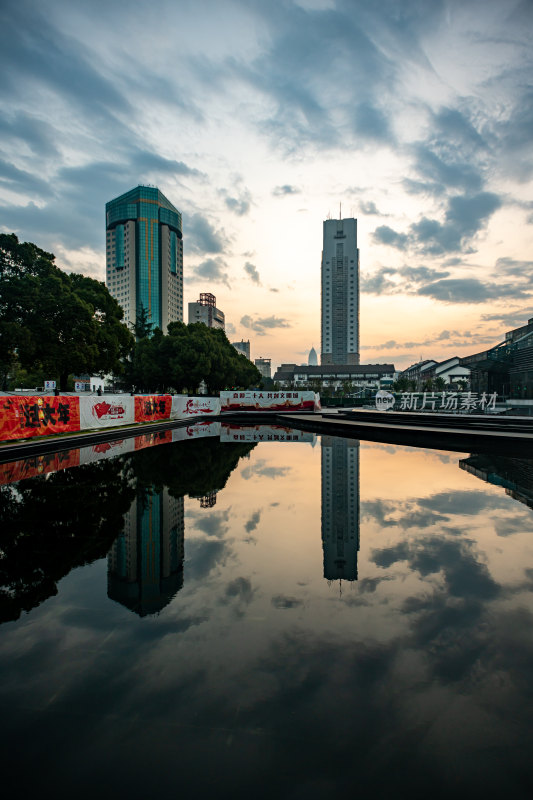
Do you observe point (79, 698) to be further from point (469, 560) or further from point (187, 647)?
point (469, 560)

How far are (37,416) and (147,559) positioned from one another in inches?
537

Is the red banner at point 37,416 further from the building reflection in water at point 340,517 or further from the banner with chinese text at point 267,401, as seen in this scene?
the banner with chinese text at point 267,401

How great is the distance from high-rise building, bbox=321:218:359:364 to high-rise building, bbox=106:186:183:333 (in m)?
72.8

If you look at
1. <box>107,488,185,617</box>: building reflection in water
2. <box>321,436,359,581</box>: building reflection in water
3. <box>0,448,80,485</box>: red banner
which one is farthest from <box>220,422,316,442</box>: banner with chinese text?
<box>107,488,185,617</box>: building reflection in water

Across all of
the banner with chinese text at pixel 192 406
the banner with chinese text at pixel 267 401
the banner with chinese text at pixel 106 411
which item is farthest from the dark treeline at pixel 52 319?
the banner with chinese text at pixel 267 401

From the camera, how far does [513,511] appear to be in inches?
258

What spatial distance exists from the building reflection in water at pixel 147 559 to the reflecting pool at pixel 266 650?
3 centimetres

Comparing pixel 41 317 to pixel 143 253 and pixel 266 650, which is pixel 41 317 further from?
pixel 143 253

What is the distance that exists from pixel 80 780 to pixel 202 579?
2189 millimetres

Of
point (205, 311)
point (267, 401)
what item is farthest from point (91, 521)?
point (205, 311)

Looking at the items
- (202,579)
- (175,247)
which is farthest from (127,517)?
(175,247)

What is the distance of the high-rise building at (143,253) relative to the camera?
497ft

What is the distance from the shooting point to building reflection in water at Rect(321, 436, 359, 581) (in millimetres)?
4422

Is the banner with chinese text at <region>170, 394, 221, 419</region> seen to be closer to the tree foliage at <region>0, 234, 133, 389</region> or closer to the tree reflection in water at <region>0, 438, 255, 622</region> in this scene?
the tree foliage at <region>0, 234, 133, 389</region>
